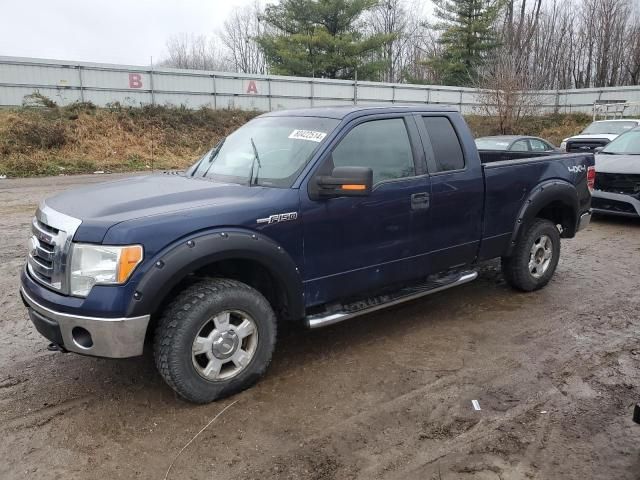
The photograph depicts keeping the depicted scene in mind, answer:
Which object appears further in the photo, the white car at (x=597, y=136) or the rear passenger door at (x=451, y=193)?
the white car at (x=597, y=136)

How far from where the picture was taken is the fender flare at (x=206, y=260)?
122 inches

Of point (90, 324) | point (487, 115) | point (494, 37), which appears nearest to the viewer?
point (90, 324)

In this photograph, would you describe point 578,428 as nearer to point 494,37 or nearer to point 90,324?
point 90,324

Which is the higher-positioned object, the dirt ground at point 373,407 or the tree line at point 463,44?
the tree line at point 463,44

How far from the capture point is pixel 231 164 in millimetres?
4285

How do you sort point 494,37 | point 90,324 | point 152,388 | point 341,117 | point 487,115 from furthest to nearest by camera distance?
point 494,37, point 487,115, point 341,117, point 152,388, point 90,324

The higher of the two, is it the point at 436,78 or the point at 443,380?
the point at 436,78

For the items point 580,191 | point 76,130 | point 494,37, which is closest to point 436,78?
point 494,37

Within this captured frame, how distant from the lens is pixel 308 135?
4078 millimetres

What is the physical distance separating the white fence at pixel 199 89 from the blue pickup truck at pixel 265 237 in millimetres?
14702

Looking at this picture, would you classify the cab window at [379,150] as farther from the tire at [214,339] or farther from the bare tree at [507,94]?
the bare tree at [507,94]

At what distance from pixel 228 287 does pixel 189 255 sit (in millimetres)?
390

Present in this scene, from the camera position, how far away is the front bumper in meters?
8.94

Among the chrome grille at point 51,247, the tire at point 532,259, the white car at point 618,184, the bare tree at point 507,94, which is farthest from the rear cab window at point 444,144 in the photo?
the bare tree at point 507,94
